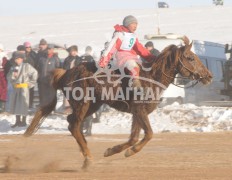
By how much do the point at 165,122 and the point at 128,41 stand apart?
8986 millimetres

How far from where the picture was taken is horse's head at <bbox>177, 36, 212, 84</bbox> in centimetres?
1411

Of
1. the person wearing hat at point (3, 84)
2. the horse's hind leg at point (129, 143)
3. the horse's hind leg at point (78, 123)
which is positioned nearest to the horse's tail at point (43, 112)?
the horse's hind leg at point (78, 123)

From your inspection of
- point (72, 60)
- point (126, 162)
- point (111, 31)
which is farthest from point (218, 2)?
point (126, 162)

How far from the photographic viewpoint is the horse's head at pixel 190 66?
14.1 meters

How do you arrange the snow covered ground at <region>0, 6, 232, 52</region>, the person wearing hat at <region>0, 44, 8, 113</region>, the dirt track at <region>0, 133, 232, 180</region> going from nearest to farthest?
the dirt track at <region>0, 133, 232, 180</region> → the person wearing hat at <region>0, 44, 8, 113</region> → the snow covered ground at <region>0, 6, 232, 52</region>

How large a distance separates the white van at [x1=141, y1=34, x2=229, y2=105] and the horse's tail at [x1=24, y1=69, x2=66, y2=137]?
11083 mm

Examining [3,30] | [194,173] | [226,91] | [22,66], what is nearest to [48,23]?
[3,30]

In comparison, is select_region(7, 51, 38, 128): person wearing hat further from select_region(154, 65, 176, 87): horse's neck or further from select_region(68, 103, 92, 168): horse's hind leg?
select_region(154, 65, 176, 87): horse's neck

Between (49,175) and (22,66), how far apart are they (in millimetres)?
10317

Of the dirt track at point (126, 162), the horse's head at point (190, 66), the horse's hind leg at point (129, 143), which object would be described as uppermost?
the horse's head at point (190, 66)

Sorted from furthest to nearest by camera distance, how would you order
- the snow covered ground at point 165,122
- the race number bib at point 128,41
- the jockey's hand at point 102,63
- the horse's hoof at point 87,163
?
the snow covered ground at point 165,122
the race number bib at point 128,41
the jockey's hand at point 102,63
the horse's hoof at point 87,163

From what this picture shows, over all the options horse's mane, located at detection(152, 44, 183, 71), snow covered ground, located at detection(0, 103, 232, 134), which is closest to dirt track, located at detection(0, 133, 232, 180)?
horse's mane, located at detection(152, 44, 183, 71)

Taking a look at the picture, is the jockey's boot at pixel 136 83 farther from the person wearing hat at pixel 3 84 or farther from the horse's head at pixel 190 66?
the person wearing hat at pixel 3 84

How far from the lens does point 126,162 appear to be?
47.3 feet
